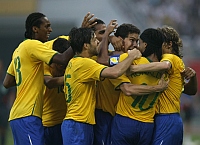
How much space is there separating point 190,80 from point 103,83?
1.32 meters

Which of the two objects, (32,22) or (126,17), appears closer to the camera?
(32,22)

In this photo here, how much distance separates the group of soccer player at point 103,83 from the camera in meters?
7.45

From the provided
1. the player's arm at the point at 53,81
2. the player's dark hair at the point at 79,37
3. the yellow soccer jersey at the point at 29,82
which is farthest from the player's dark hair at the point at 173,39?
the yellow soccer jersey at the point at 29,82

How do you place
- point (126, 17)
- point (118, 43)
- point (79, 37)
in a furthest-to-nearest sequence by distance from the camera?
point (126, 17) → point (118, 43) → point (79, 37)

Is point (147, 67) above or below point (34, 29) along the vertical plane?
below

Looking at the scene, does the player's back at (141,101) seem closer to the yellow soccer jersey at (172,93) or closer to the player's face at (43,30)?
the yellow soccer jersey at (172,93)

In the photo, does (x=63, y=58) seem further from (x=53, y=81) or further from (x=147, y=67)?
(x=147, y=67)

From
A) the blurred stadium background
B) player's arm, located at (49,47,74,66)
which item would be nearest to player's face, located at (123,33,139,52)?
player's arm, located at (49,47,74,66)

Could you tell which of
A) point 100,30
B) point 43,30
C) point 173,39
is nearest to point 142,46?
point 173,39

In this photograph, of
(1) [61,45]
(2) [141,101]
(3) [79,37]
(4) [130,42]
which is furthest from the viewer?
(1) [61,45]

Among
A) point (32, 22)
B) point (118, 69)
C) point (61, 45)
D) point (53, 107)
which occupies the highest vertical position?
point (32, 22)

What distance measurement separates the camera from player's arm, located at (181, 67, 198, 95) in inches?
315

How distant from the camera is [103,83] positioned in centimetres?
816

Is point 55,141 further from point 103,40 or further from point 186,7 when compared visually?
point 186,7
